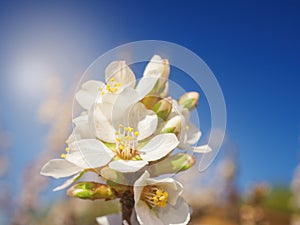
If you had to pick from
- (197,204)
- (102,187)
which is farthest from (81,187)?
(197,204)

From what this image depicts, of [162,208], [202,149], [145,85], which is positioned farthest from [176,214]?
[145,85]

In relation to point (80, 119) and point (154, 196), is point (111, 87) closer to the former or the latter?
point (80, 119)

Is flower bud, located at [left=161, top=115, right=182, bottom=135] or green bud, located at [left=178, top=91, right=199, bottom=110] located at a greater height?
green bud, located at [left=178, top=91, right=199, bottom=110]

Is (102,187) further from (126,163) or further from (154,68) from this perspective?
(154,68)

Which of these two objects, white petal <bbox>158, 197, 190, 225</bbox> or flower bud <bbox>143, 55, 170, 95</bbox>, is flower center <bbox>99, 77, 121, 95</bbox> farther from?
white petal <bbox>158, 197, 190, 225</bbox>

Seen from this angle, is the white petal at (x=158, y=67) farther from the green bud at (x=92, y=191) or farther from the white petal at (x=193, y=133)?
the green bud at (x=92, y=191)

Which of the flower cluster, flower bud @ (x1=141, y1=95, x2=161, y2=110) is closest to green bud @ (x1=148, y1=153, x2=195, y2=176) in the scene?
the flower cluster

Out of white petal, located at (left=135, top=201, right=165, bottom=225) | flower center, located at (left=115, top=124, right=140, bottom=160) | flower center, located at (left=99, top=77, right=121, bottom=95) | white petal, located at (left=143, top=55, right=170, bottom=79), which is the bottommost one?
white petal, located at (left=135, top=201, right=165, bottom=225)

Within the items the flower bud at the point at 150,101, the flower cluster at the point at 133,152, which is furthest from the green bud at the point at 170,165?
the flower bud at the point at 150,101
